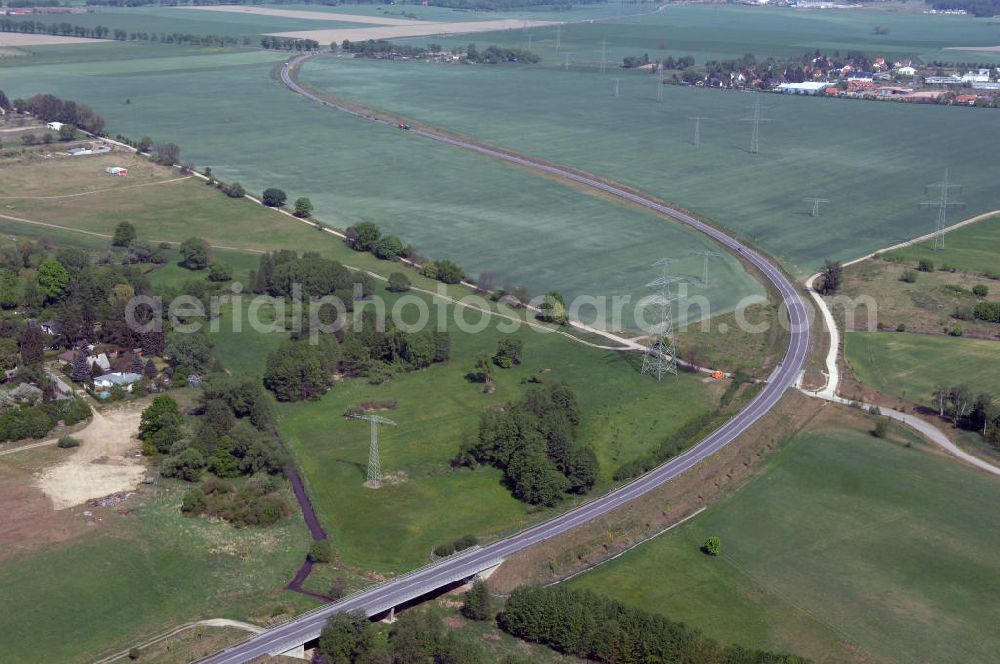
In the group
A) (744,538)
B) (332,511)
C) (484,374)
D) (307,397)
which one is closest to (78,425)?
(307,397)

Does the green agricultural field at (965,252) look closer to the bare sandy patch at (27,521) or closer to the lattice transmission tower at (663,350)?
the lattice transmission tower at (663,350)

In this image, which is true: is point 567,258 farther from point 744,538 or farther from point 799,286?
point 744,538

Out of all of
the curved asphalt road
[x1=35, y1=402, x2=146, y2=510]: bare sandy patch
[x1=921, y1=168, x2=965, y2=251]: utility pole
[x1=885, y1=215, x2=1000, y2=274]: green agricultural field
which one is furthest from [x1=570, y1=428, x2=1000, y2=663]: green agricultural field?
[x1=921, y1=168, x2=965, y2=251]: utility pole

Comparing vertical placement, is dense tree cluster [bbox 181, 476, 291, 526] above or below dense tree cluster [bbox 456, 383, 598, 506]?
below

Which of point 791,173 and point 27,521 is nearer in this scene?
point 27,521

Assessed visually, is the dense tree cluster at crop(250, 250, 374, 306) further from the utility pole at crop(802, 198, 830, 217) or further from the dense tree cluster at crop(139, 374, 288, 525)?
the utility pole at crop(802, 198, 830, 217)

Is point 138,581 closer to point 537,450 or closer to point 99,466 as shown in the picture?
point 99,466

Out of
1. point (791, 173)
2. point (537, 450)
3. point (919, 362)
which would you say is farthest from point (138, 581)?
point (791, 173)
